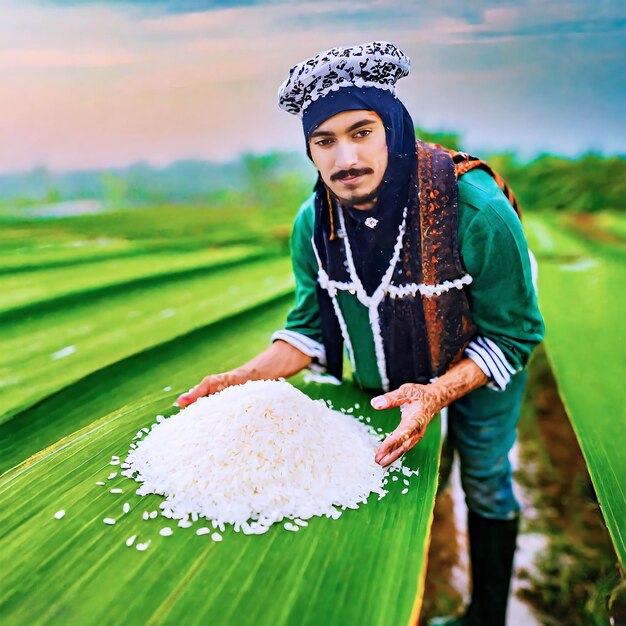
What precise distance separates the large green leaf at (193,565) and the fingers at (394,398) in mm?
125

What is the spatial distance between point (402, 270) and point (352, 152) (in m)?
0.23

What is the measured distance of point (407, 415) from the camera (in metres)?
0.96

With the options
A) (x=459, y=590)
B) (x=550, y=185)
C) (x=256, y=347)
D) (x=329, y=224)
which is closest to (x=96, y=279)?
(x=256, y=347)

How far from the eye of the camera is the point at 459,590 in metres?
1.65

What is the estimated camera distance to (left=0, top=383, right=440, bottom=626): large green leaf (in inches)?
26.9

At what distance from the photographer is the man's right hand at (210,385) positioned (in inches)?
43.8

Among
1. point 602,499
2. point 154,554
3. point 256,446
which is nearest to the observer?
point 154,554

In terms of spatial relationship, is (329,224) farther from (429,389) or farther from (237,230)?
(237,230)

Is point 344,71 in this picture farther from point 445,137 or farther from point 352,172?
point 445,137

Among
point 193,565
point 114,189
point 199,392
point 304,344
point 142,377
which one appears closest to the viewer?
point 193,565

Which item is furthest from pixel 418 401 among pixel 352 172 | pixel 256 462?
pixel 352 172

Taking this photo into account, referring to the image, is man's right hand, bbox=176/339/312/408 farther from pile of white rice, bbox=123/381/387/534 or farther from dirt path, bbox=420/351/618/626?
dirt path, bbox=420/351/618/626

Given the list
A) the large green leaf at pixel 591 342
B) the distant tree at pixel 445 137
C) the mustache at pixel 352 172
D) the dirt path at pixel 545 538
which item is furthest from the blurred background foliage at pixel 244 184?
the mustache at pixel 352 172

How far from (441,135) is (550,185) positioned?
591 millimetres
